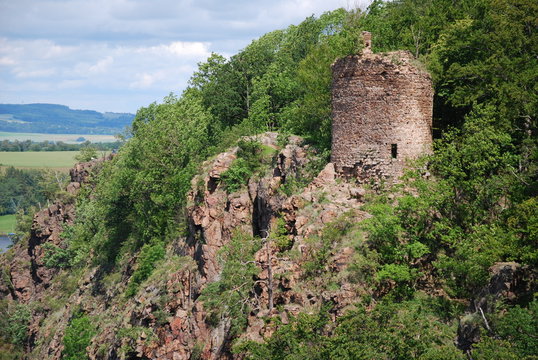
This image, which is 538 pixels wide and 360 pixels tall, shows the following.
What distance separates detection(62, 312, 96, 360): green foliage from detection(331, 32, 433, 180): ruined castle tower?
105 ft

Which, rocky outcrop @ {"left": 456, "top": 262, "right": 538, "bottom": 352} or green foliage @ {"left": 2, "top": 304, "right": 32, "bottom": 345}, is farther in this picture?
green foliage @ {"left": 2, "top": 304, "right": 32, "bottom": 345}

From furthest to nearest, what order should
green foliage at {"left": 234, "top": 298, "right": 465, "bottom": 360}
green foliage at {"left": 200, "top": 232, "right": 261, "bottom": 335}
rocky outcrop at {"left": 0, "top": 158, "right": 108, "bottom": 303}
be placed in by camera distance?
rocky outcrop at {"left": 0, "top": 158, "right": 108, "bottom": 303}, green foliage at {"left": 200, "top": 232, "right": 261, "bottom": 335}, green foliage at {"left": 234, "top": 298, "right": 465, "bottom": 360}

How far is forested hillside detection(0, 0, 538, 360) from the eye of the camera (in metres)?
25.1

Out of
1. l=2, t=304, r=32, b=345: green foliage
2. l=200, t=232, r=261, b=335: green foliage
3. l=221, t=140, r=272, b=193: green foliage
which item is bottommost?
l=2, t=304, r=32, b=345: green foliage

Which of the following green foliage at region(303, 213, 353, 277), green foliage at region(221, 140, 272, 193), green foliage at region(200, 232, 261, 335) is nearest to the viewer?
green foliage at region(303, 213, 353, 277)

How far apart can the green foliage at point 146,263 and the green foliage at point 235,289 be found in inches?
534

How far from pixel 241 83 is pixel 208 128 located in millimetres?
6658

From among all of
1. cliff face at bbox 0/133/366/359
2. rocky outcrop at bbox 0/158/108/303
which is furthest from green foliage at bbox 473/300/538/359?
rocky outcrop at bbox 0/158/108/303

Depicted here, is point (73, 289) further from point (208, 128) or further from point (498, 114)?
point (498, 114)

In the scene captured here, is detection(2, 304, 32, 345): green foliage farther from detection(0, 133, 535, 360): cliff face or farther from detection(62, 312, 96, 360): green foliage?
detection(62, 312, 96, 360): green foliage

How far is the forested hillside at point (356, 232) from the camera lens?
25097mm

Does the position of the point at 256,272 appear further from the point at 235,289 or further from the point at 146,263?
the point at 146,263

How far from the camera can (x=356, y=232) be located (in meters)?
31.0

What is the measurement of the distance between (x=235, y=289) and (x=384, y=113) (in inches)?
445
